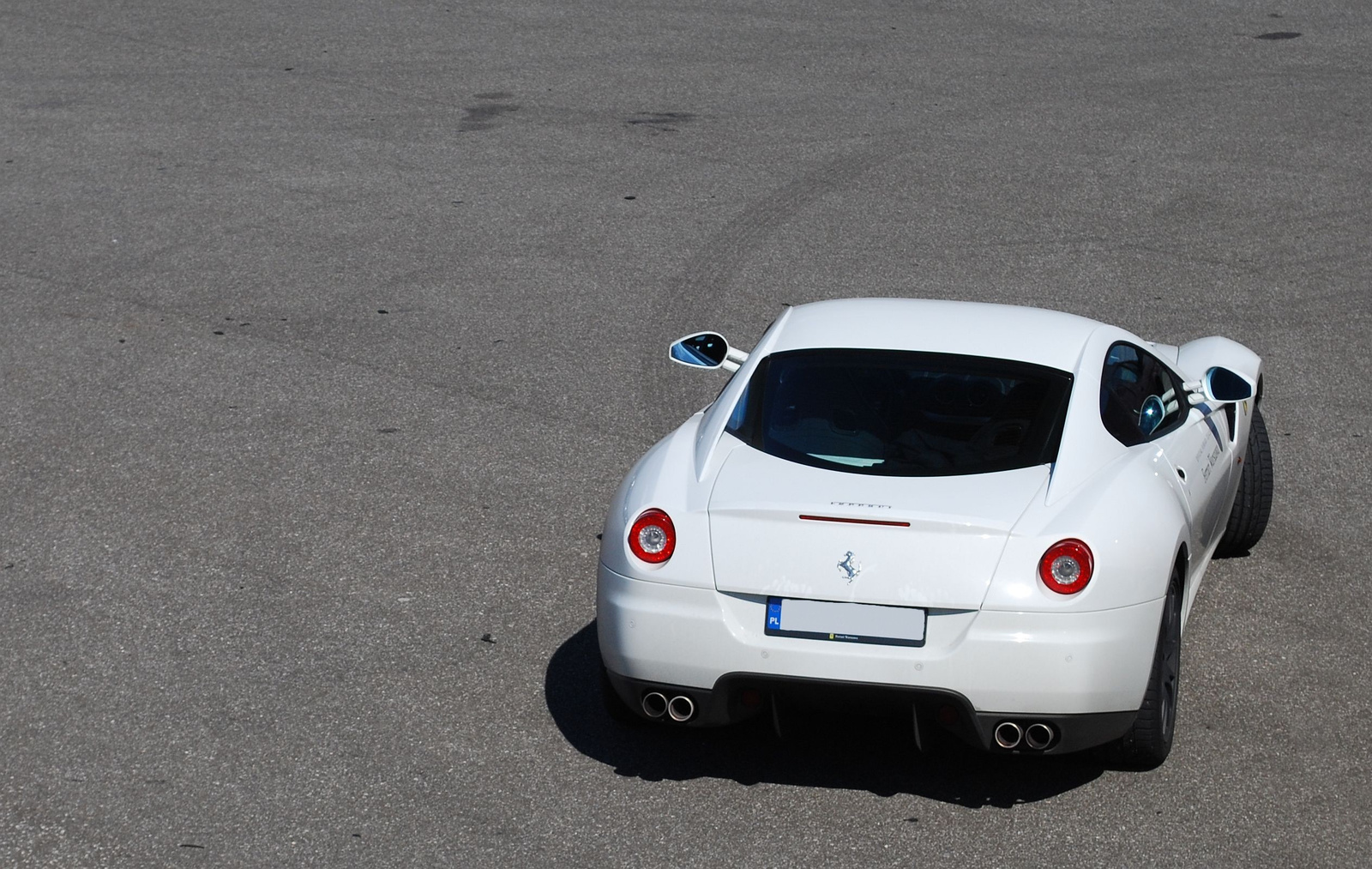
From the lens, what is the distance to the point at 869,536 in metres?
4.65

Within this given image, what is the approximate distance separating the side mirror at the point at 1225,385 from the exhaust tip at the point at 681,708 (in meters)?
2.43

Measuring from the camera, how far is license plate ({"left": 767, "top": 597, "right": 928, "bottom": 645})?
456 cm

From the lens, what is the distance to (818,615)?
4.59 meters

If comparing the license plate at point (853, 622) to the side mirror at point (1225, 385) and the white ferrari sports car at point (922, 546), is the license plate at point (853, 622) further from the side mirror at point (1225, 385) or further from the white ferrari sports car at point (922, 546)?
the side mirror at point (1225, 385)

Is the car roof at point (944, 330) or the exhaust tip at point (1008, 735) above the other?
the car roof at point (944, 330)

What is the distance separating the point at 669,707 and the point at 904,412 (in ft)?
4.17

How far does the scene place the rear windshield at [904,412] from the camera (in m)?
5.11

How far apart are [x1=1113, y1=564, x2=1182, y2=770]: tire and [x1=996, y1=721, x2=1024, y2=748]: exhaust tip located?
1.33ft

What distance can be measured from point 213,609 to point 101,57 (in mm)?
12322

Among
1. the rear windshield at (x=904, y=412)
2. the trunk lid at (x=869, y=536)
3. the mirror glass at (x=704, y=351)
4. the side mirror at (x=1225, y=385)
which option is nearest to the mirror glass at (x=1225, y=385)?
the side mirror at (x=1225, y=385)

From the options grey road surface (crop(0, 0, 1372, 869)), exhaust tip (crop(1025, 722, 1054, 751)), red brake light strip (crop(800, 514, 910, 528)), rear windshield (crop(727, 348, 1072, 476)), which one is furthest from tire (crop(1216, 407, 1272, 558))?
red brake light strip (crop(800, 514, 910, 528))

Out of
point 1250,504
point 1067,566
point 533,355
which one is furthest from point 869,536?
point 533,355

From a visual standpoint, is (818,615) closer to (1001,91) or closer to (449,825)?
(449,825)

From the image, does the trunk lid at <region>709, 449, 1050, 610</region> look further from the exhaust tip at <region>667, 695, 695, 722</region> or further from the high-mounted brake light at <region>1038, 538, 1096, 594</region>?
the exhaust tip at <region>667, 695, 695, 722</region>
